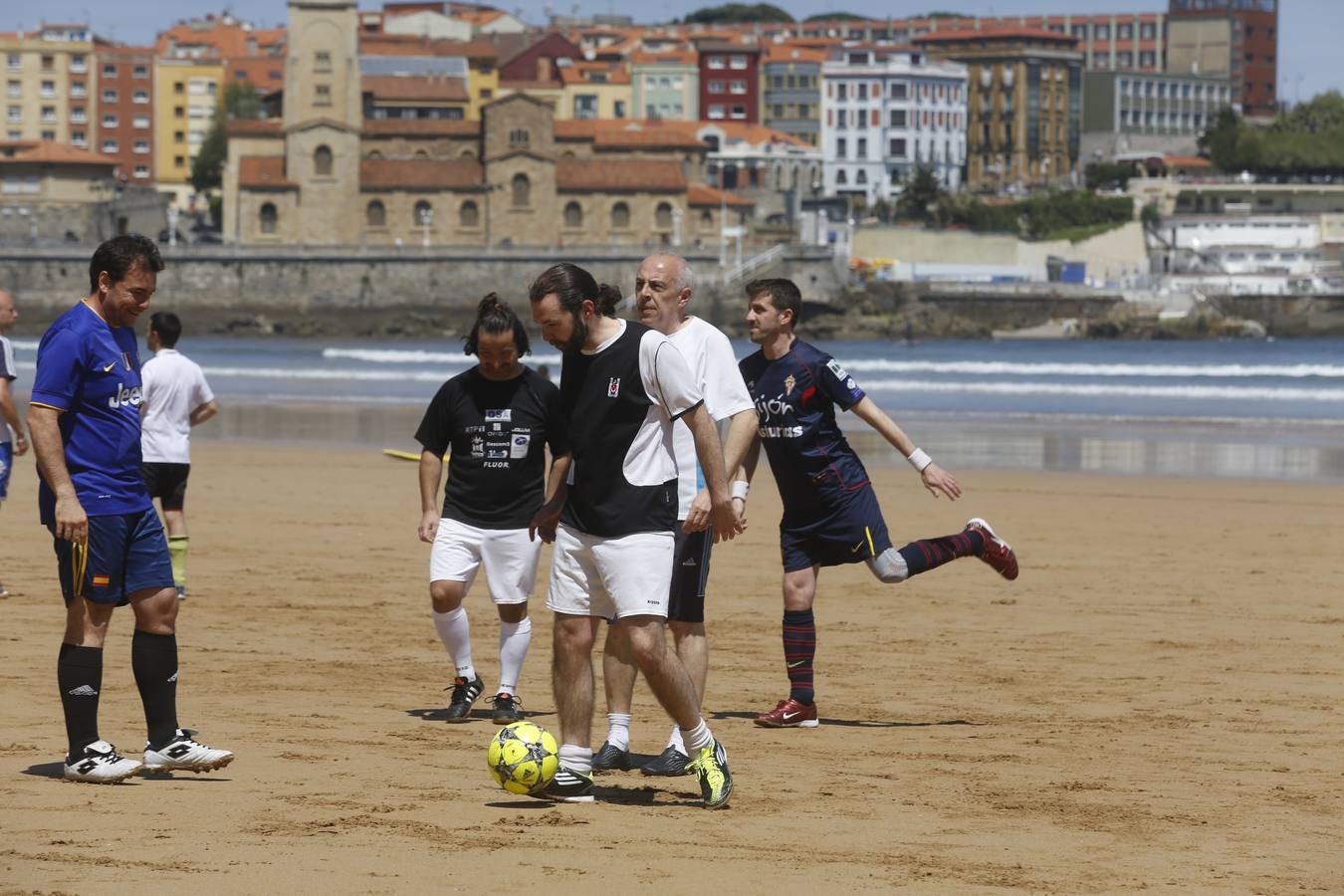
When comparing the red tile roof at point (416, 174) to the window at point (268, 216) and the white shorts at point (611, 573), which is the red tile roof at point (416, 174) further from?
the white shorts at point (611, 573)

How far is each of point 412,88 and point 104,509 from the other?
95233 mm

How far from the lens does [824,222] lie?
4045 inches

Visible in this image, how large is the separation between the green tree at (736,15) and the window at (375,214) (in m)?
78.7

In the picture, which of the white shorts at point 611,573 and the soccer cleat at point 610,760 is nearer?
the white shorts at point 611,573

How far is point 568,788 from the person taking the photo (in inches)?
227

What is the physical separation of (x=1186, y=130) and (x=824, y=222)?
169ft

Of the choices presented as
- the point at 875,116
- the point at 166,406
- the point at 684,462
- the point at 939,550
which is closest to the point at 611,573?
the point at 684,462

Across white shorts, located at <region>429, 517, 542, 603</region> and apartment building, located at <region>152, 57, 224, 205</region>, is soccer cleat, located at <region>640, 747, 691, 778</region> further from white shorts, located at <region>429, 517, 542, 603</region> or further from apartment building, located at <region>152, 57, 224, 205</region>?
apartment building, located at <region>152, 57, 224, 205</region>

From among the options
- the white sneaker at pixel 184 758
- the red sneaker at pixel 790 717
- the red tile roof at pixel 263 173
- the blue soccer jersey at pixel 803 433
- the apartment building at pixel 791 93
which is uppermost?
the apartment building at pixel 791 93

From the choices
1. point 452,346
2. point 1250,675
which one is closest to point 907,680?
point 1250,675

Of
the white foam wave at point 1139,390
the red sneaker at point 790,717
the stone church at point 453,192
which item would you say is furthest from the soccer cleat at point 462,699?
the stone church at point 453,192

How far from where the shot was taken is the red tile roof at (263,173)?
299 feet

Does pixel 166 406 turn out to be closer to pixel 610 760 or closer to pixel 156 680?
pixel 156 680

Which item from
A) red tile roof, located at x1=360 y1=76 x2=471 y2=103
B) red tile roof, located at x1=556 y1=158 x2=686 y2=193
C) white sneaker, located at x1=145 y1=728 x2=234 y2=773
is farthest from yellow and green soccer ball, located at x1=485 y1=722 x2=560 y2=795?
red tile roof, located at x1=360 y1=76 x2=471 y2=103
